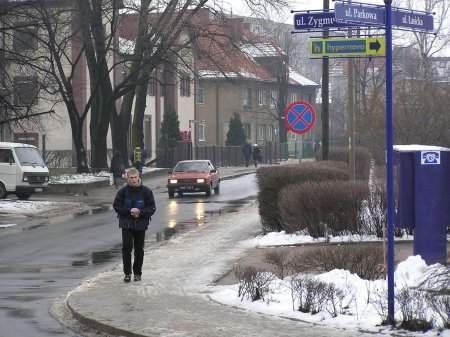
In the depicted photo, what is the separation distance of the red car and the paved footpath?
17482 mm

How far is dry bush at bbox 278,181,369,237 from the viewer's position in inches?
658

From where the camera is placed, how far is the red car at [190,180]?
34906 millimetres

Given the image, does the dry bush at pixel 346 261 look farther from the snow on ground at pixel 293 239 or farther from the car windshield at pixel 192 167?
the car windshield at pixel 192 167

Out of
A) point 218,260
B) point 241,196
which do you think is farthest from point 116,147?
point 218,260

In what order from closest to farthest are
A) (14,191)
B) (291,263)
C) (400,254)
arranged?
(291,263), (400,254), (14,191)

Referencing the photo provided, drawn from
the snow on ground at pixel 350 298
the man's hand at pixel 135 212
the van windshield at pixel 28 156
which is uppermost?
the van windshield at pixel 28 156

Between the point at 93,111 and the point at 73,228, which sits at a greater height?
the point at 93,111

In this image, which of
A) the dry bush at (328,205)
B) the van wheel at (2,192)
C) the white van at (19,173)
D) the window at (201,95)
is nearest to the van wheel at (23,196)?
the white van at (19,173)

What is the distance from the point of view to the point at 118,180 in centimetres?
3869

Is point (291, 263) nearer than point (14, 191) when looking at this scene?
Yes

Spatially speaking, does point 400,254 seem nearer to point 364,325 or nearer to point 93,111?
point 364,325

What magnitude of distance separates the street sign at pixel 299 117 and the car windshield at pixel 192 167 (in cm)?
1443

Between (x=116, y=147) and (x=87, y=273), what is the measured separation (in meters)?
31.7

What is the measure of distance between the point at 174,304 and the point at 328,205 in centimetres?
641
